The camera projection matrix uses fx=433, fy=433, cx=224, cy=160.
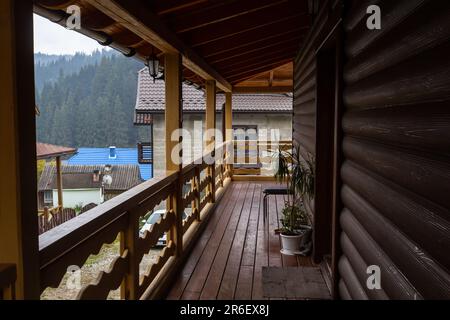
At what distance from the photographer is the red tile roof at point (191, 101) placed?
13.2 meters

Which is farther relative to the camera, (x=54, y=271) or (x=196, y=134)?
(x=196, y=134)

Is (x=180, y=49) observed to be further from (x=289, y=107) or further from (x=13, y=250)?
(x=289, y=107)

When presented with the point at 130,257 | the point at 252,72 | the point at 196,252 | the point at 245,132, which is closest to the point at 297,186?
the point at 196,252

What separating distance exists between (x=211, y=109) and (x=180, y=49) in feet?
10.3

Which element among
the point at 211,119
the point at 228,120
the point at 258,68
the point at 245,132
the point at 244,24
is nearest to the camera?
the point at 244,24

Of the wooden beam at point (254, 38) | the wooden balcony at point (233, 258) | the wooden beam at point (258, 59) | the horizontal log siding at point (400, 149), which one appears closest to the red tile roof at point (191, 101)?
the wooden beam at point (258, 59)

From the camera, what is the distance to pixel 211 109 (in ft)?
24.0

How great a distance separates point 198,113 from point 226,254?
382 inches

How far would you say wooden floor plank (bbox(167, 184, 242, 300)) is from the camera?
351 cm

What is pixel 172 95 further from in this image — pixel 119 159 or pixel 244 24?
pixel 119 159

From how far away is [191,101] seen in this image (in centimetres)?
1391

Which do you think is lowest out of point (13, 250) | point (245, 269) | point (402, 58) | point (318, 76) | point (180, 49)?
point (245, 269)

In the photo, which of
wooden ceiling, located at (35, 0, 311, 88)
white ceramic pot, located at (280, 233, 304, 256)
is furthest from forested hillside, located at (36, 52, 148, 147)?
white ceramic pot, located at (280, 233, 304, 256)
